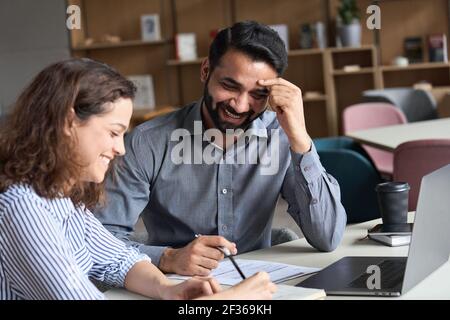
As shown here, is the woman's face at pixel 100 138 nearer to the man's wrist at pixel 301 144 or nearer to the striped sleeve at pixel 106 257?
the striped sleeve at pixel 106 257

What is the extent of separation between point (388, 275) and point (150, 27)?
21.7 ft

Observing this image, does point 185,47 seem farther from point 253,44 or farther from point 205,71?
point 253,44

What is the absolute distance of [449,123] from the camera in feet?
16.9

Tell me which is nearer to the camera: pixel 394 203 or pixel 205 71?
pixel 394 203

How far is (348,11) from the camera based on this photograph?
7562 mm

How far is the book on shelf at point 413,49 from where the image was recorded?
7770 mm

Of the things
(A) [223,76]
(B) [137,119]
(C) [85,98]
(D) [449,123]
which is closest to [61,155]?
(C) [85,98]

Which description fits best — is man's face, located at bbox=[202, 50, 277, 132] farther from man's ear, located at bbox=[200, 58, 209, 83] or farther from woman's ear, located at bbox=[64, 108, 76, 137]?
woman's ear, located at bbox=[64, 108, 76, 137]

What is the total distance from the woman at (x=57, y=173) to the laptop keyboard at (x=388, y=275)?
0.25 metres

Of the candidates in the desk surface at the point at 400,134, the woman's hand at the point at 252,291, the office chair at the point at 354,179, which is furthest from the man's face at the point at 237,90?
the desk surface at the point at 400,134

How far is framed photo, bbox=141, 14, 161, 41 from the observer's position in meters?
8.22

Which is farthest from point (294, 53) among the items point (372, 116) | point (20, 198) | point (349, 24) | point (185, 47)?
point (20, 198)

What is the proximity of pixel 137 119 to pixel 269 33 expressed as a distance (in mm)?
5186

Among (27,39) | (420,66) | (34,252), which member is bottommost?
(34,252)
